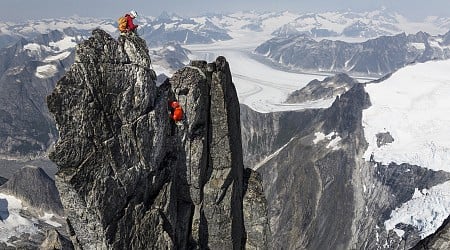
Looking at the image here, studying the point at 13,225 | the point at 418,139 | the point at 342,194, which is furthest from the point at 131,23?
the point at 13,225

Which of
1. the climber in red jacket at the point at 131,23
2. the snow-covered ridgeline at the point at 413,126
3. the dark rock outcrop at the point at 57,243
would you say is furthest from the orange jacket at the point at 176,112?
the snow-covered ridgeline at the point at 413,126

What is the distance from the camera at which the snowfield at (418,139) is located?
136 meters

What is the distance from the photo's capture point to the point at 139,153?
27.3 meters

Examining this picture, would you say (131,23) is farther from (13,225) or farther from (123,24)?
(13,225)


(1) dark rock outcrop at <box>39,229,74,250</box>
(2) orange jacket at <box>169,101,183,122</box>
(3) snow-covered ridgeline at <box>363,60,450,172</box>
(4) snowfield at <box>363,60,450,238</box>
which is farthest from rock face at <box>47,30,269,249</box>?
(3) snow-covered ridgeline at <box>363,60,450,172</box>

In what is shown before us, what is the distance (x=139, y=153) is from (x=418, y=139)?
15556cm

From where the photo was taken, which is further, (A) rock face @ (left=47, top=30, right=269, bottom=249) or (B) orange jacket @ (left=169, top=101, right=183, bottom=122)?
(B) orange jacket @ (left=169, top=101, right=183, bottom=122)

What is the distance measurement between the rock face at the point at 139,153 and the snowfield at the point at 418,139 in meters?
112

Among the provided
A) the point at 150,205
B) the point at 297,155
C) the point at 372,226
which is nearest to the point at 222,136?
the point at 150,205

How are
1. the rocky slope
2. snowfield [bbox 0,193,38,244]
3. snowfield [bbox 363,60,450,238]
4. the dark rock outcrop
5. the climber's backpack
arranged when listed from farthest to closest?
snowfield [bbox 0,193,38,244] → the rocky slope → snowfield [bbox 363,60,450,238] → the dark rock outcrop → the climber's backpack

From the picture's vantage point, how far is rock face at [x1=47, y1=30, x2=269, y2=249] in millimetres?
24984

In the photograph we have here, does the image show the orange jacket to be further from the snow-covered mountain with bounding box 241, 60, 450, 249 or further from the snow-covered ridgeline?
the snow-covered ridgeline

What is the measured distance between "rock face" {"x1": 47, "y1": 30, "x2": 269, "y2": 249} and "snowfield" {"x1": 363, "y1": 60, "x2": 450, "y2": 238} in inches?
4409

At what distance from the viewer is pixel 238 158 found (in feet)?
125
